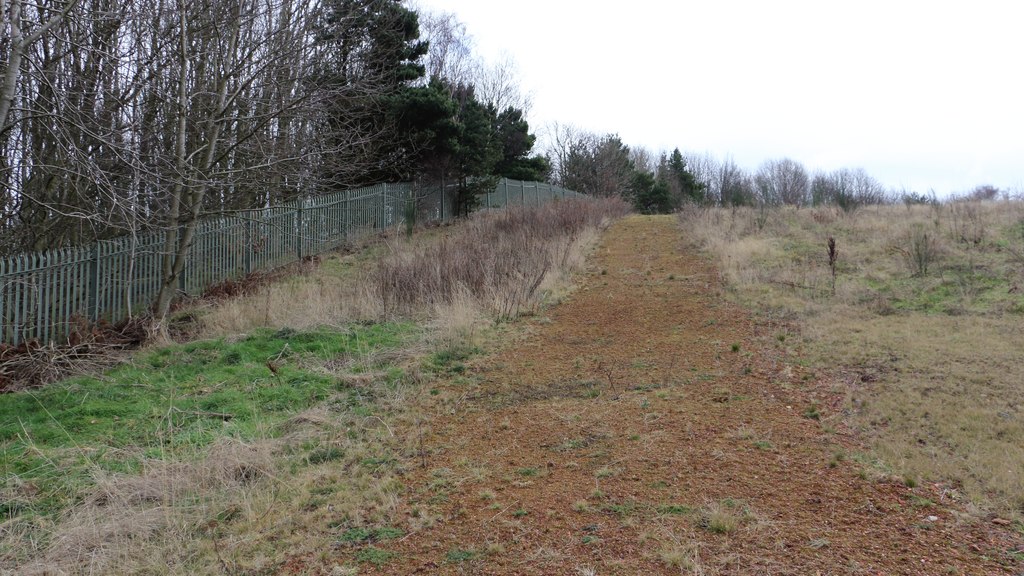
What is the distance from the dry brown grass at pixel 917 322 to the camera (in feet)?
13.4

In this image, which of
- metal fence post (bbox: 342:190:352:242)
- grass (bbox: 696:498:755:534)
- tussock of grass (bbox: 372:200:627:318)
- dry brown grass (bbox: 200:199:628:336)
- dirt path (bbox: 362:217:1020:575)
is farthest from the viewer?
metal fence post (bbox: 342:190:352:242)

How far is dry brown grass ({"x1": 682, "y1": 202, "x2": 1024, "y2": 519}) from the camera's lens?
4.09 m

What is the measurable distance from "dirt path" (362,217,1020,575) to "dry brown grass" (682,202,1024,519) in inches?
16.0

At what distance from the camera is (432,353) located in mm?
7004

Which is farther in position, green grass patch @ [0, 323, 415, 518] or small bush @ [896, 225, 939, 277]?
small bush @ [896, 225, 939, 277]

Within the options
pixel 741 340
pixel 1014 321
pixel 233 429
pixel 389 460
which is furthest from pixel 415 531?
pixel 1014 321

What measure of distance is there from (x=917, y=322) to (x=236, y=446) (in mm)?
7340

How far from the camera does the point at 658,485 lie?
382 cm

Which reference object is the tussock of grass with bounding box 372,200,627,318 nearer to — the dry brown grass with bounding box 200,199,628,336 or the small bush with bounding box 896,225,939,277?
the dry brown grass with bounding box 200,199,628,336

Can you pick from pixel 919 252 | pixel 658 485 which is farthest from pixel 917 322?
pixel 658 485

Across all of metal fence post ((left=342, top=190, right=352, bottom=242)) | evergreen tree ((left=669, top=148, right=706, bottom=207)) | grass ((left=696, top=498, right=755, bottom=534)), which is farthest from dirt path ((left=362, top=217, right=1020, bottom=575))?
evergreen tree ((left=669, top=148, right=706, bottom=207))

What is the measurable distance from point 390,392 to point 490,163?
1617 centimetres

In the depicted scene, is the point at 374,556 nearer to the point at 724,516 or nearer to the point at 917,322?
the point at 724,516

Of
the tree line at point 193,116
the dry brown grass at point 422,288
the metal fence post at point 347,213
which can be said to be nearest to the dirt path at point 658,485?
the dry brown grass at point 422,288
